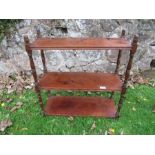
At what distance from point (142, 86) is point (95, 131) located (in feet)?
4.27

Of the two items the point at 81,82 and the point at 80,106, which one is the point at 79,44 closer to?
the point at 81,82

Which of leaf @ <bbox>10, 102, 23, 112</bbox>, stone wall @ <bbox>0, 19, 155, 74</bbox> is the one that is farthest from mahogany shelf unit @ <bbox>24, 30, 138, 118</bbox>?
stone wall @ <bbox>0, 19, 155, 74</bbox>

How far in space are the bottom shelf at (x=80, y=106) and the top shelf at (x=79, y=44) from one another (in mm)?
925

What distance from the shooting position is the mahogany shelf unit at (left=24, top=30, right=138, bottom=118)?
255 centimetres

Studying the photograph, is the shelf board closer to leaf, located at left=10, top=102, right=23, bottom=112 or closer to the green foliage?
leaf, located at left=10, top=102, right=23, bottom=112

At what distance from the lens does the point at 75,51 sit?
12.6 feet

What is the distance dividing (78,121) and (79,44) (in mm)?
979

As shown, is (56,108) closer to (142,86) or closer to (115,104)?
(115,104)

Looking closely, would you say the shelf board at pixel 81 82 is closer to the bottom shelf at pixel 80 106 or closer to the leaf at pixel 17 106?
the bottom shelf at pixel 80 106

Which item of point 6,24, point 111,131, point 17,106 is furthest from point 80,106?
point 6,24

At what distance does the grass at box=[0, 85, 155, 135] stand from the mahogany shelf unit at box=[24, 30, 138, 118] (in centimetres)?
11

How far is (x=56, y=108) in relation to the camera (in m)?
3.24

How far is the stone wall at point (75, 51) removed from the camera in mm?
3658

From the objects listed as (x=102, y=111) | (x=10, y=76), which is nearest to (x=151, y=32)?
(x=102, y=111)
